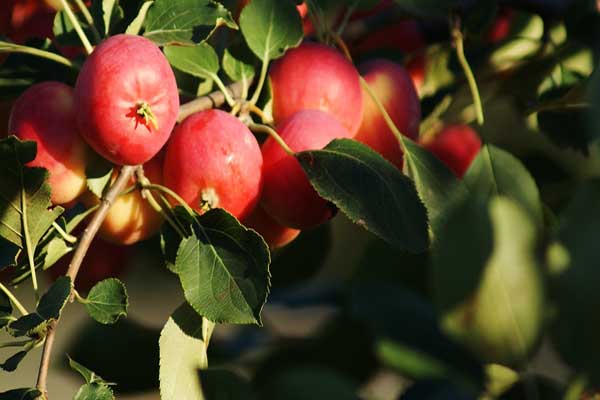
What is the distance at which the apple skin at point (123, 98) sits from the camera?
54cm

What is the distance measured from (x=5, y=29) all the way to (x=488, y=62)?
1.39 ft

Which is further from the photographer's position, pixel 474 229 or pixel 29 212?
pixel 29 212

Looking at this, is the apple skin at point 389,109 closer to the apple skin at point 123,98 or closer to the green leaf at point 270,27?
the green leaf at point 270,27

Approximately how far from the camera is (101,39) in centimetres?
62

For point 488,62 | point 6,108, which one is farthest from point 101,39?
point 488,62

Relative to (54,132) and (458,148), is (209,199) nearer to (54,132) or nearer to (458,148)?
(54,132)

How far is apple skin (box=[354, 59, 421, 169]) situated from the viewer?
70 cm

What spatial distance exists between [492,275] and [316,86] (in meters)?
0.43

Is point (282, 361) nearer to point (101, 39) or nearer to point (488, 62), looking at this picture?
point (101, 39)

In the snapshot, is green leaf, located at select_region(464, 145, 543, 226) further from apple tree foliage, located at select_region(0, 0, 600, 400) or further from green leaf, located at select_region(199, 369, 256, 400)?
green leaf, located at select_region(199, 369, 256, 400)

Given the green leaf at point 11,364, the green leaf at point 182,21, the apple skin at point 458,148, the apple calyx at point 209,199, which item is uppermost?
the green leaf at point 182,21

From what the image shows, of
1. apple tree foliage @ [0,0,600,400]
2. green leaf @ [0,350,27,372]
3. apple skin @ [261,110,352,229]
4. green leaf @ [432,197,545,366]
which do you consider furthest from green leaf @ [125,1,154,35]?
green leaf @ [432,197,545,366]

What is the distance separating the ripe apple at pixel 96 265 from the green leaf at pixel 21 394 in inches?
8.6

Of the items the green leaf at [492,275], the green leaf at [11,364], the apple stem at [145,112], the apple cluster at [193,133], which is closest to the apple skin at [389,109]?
the apple cluster at [193,133]
